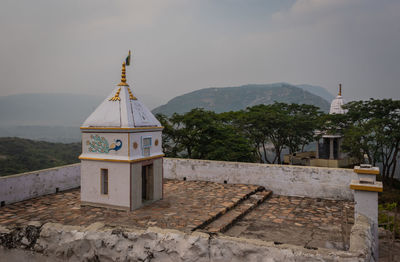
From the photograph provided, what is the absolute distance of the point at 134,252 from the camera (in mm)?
3400

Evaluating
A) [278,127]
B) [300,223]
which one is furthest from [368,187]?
[278,127]

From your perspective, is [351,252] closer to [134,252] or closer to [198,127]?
[134,252]

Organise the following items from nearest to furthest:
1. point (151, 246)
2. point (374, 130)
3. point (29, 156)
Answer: point (151, 246)
point (374, 130)
point (29, 156)

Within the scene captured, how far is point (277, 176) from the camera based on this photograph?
10.7 metres

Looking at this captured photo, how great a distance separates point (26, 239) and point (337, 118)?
20442 mm

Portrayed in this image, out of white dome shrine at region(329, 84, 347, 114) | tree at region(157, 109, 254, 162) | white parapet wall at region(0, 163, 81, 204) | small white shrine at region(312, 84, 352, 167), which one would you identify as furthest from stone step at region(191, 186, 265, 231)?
white dome shrine at region(329, 84, 347, 114)

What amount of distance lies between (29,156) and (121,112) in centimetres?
2854

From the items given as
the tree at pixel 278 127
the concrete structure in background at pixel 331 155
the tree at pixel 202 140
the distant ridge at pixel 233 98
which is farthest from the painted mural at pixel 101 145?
the distant ridge at pixel 233 98

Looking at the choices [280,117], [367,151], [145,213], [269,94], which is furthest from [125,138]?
[269,94]

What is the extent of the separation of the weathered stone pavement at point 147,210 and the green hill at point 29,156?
63.3 feet

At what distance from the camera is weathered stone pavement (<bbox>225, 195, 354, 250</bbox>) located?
21.7 feet

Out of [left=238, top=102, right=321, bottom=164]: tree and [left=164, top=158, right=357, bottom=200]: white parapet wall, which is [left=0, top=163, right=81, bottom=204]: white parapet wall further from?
[left=238, top=102, right=321, bottom=164]: tree

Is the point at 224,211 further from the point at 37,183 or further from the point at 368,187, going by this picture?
the point at 37,183

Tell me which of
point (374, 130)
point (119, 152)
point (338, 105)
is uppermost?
point (338, 105)
